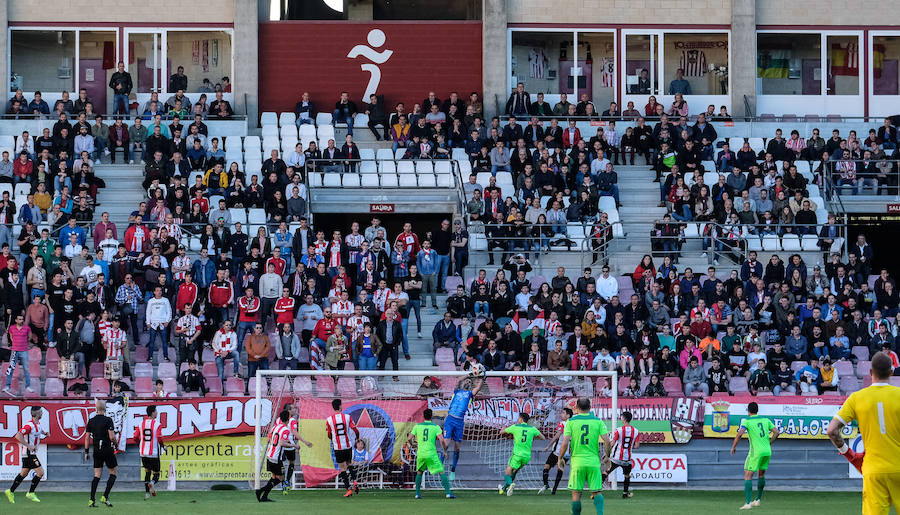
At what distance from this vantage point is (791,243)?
3259 cm

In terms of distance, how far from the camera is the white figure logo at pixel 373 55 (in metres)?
38.4

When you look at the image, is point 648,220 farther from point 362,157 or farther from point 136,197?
point 136,197

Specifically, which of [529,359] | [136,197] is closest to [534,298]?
[529,359]

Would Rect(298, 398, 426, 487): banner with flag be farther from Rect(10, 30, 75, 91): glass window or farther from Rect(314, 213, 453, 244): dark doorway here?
Rect(10, 30, 75, 91): glass window

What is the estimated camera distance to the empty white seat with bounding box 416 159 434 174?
34094 millimetres

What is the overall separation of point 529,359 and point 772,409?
4.97 metres

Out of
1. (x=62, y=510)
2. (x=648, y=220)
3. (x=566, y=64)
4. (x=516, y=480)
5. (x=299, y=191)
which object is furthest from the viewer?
(x=566, y=64)

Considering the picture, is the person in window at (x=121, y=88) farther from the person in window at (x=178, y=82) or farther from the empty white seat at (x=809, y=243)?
the empty white seat at (x=809, y=243)

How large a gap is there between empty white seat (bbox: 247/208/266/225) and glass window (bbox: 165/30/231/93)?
7.68m

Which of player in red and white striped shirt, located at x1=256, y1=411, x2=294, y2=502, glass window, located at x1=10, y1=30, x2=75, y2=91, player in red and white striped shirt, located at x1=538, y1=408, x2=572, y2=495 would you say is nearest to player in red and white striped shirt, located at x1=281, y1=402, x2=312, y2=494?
player in red and white striped shirt, located at x1=256, y1=411, x2=294, y2=502

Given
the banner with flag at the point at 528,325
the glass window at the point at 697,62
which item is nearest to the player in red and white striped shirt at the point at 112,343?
the banner with flag at the point at 528,325

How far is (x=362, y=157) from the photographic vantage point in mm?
34844

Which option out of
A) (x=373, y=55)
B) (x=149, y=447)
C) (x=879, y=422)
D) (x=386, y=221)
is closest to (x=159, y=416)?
(x=149, y=447)

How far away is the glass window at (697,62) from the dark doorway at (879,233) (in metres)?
5.63
